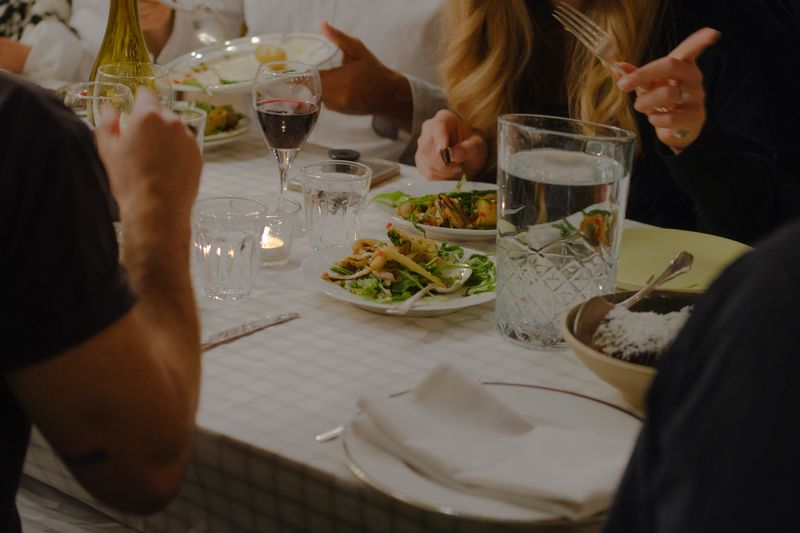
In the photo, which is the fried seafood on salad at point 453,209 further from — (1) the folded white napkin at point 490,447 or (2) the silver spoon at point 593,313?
(1) the folded white napkin at point 490,447

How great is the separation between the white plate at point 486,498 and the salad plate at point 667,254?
0.31 metres

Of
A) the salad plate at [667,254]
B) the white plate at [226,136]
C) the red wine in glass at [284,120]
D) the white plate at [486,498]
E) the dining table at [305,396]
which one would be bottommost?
the dining table at [305,396]

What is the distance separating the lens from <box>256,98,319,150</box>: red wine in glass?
1.42m

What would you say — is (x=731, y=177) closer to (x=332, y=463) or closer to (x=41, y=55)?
(x=332, y=463)

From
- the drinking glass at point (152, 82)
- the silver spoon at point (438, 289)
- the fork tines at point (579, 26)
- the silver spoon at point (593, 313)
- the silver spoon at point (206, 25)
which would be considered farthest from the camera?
the silver spoon at point (206, 25)

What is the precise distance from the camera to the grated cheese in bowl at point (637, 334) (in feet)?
3.05

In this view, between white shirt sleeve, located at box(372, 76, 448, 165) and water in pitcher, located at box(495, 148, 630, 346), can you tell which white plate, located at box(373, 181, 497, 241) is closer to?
water in pitcher, located at box(495, 148, 630, 346)

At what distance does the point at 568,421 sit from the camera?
34.9 inches

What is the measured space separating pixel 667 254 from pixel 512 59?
30.1 inches

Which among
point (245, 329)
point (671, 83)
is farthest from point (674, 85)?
point (245, 329)

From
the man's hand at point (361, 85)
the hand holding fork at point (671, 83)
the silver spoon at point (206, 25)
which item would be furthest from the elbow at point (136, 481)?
the silver spoon at point (206, 25)

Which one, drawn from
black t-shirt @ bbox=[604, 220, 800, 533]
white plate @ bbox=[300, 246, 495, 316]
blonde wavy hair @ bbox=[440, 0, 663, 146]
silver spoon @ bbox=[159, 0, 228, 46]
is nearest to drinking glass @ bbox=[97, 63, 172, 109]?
white plate @ bbox=[300, 246, 495, 316]

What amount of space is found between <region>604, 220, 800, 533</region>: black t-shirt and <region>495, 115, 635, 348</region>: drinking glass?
572 millimetres

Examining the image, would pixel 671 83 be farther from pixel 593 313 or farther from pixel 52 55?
pixel 52 55
